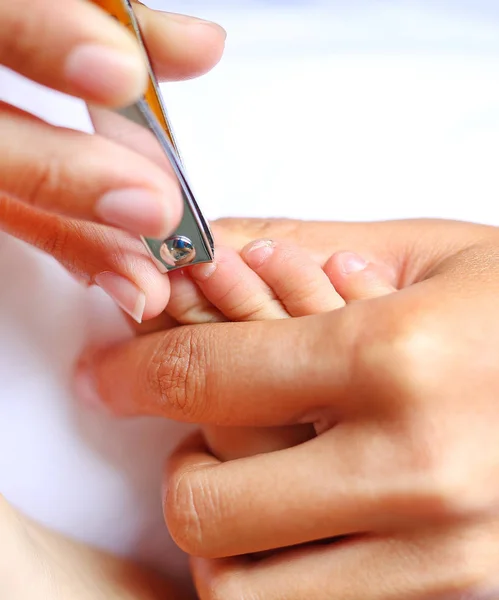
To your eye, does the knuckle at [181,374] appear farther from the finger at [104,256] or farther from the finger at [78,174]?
the finger at [78,174]

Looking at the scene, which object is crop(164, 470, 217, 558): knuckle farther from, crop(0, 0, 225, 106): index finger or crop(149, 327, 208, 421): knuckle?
crop(0, 0, 225, 106): index finger

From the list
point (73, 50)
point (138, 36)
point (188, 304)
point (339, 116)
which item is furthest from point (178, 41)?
point (339, 116)

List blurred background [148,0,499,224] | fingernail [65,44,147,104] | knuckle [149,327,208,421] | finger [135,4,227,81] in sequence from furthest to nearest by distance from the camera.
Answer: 1. blurred background [148,0,499,224]
2. knuckle [149,327,208,421]
3. finger [135,4,227,81]
4. fingernail [65,44,147,104]

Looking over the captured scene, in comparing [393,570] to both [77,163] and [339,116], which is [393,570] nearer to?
[77,163]

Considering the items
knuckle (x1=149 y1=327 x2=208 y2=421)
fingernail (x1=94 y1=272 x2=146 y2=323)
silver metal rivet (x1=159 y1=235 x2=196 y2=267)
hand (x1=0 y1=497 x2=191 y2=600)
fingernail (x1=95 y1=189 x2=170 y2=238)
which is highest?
fingernail (x1=95 y1=189 x2=170 y2=238)

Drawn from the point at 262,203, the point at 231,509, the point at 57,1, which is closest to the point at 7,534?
the point at 231,509

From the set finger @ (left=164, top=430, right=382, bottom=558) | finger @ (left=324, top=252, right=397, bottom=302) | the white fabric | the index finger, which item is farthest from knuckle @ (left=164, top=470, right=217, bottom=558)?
the index finger

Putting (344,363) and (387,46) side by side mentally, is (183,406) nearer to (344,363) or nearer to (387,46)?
(344,363)
